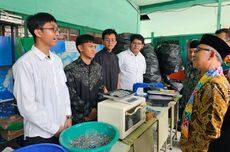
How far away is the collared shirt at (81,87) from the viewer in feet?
5.22

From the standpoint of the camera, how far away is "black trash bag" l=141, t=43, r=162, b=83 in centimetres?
379

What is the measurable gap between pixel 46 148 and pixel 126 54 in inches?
81.3

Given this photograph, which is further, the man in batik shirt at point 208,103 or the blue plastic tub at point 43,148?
the man in batik shirt at point 208,103

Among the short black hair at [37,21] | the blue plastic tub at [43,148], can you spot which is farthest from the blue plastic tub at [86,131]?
the short black hair at [37,21]

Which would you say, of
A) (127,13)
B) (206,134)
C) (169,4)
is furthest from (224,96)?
(169,4)

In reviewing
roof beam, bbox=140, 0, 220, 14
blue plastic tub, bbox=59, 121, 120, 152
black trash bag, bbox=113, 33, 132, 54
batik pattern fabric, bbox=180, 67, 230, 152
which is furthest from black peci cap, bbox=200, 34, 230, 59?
roof beam, bbox=140, 0, 220, 14

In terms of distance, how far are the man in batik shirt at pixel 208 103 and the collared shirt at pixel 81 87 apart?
84cm

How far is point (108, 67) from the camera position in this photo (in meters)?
2.30

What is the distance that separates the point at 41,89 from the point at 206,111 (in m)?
1.14

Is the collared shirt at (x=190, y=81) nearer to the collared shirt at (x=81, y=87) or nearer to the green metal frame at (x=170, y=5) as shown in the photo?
the collared shirt at (x=81, y=87)

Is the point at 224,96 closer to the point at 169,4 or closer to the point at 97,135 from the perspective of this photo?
the point at 97,135

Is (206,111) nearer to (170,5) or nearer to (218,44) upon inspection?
(218,44)

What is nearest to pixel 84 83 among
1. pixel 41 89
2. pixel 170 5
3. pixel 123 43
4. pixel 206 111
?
pixel 41 89

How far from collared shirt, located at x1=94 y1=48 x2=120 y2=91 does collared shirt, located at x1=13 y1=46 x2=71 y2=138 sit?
896mm
